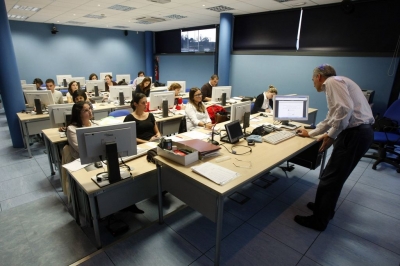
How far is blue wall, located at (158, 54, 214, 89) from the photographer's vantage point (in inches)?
361

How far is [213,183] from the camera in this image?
1.75m

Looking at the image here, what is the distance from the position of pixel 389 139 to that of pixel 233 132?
3020 millimetres

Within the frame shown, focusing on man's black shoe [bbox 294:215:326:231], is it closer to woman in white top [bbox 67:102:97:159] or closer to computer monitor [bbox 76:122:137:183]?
computer monitor [bbox 76:122:137:183]

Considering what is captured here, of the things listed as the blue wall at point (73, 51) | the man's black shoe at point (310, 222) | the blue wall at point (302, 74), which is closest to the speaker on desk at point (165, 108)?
Answer: the man's black shoe at point (310, 222)

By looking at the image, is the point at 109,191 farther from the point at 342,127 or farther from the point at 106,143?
the point at 342,127

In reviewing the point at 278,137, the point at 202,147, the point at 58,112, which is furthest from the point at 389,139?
the point at 58,112

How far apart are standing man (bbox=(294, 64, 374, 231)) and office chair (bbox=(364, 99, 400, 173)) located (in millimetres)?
2258

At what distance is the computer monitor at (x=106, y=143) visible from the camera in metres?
1.88

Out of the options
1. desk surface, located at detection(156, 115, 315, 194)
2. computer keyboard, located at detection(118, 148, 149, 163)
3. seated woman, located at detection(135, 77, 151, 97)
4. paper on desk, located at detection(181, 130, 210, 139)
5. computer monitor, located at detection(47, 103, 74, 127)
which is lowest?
computer keyboard, located at detection(118, 148, 149, 163)

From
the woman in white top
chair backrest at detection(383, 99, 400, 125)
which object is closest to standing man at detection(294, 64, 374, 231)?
the woman in white top

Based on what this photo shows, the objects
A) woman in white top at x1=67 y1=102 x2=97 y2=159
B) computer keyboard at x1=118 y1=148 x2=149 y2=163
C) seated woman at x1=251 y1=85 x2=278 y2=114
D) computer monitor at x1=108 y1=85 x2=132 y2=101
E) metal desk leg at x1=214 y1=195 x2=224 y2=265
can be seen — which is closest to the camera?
metal desk leg at x1=214 y1=195 x2=224 y2=265

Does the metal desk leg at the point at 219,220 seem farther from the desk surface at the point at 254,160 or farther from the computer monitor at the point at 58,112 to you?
the computer monitor at the point at 58,112

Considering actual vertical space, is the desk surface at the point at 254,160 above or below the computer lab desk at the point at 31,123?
above

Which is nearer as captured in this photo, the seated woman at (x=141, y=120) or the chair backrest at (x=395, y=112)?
the seated woman at (x=141, y=120)
